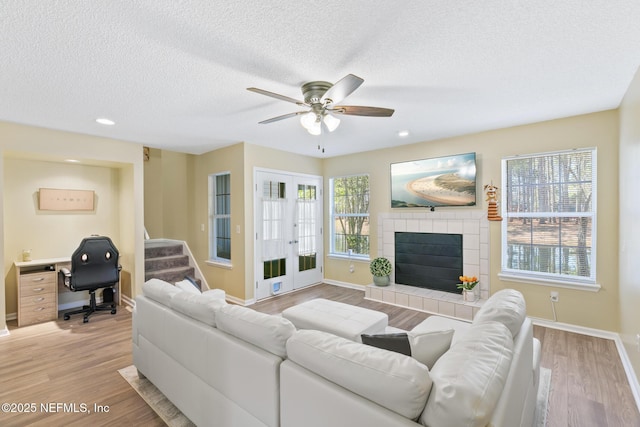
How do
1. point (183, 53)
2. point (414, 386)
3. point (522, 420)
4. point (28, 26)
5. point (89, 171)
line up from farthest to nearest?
point (89, 171) < point (183, 53) < point (28, 26) < point (522, 420) < point (414, 386)

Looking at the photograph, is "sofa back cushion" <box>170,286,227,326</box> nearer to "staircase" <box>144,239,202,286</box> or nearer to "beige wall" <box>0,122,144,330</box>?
"beige wall" <box>0,122,144,330</box>

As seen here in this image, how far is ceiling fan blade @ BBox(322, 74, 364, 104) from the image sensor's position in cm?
187

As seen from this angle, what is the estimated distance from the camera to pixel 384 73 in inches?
89.9

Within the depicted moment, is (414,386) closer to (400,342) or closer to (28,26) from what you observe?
(400,342)

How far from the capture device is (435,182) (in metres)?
4.34

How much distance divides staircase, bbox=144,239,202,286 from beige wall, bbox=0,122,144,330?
0.37 meters

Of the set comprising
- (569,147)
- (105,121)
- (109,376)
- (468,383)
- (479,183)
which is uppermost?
(105,121)

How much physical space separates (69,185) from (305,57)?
14.0 feet

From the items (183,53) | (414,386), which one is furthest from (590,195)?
(183,53)

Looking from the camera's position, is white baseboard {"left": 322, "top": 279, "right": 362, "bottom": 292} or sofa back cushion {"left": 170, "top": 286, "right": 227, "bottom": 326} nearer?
sofa back cushion {"left": 170, "top": 286, "right": 227, "bottom": 326}

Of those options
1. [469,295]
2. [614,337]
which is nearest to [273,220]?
[469,295]

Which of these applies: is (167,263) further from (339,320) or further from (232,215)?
(339,320)

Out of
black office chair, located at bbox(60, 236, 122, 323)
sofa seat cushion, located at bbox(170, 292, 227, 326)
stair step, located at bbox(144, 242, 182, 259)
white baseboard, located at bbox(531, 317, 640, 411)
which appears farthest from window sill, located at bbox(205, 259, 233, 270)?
white baseboard, located at bbox(531, 317, 640, 411)

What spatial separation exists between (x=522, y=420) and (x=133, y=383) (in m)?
2.68
